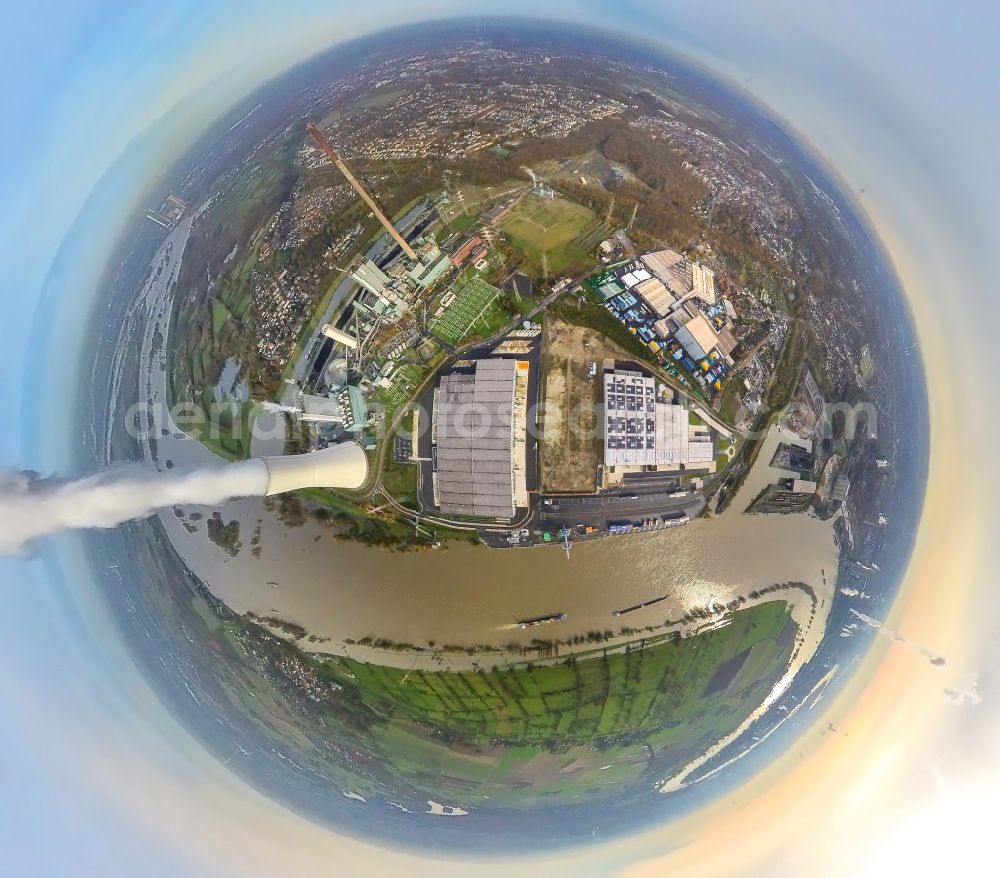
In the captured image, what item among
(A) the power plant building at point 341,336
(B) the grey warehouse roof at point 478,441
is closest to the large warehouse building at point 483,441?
(B) the grey warehouse roof at point 478,441

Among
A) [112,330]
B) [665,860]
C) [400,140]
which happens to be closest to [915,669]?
[665,860]

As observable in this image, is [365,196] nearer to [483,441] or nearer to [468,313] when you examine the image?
[468,313]

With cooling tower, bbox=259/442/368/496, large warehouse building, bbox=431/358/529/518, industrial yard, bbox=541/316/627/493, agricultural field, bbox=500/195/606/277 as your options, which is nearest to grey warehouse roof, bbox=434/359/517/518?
large warehouse building, bbox=431/358/529/518

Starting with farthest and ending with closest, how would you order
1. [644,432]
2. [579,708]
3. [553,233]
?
[553,233] < [579,708] < [644,432]

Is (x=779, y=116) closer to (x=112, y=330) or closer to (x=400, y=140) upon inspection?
(x=400, y=140)

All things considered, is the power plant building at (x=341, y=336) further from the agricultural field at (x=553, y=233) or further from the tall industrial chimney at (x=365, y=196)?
the agricultural field at (x=553, y=233)

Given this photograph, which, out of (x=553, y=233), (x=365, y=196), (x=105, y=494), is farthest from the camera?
(x=365, y=196)

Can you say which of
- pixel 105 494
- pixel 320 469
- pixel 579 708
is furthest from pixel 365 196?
pixel 579 708

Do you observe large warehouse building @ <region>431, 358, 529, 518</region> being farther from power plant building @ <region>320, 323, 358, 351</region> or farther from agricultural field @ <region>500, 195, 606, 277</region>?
agricultural field @ <region>500, 195, 606, 277</region>
